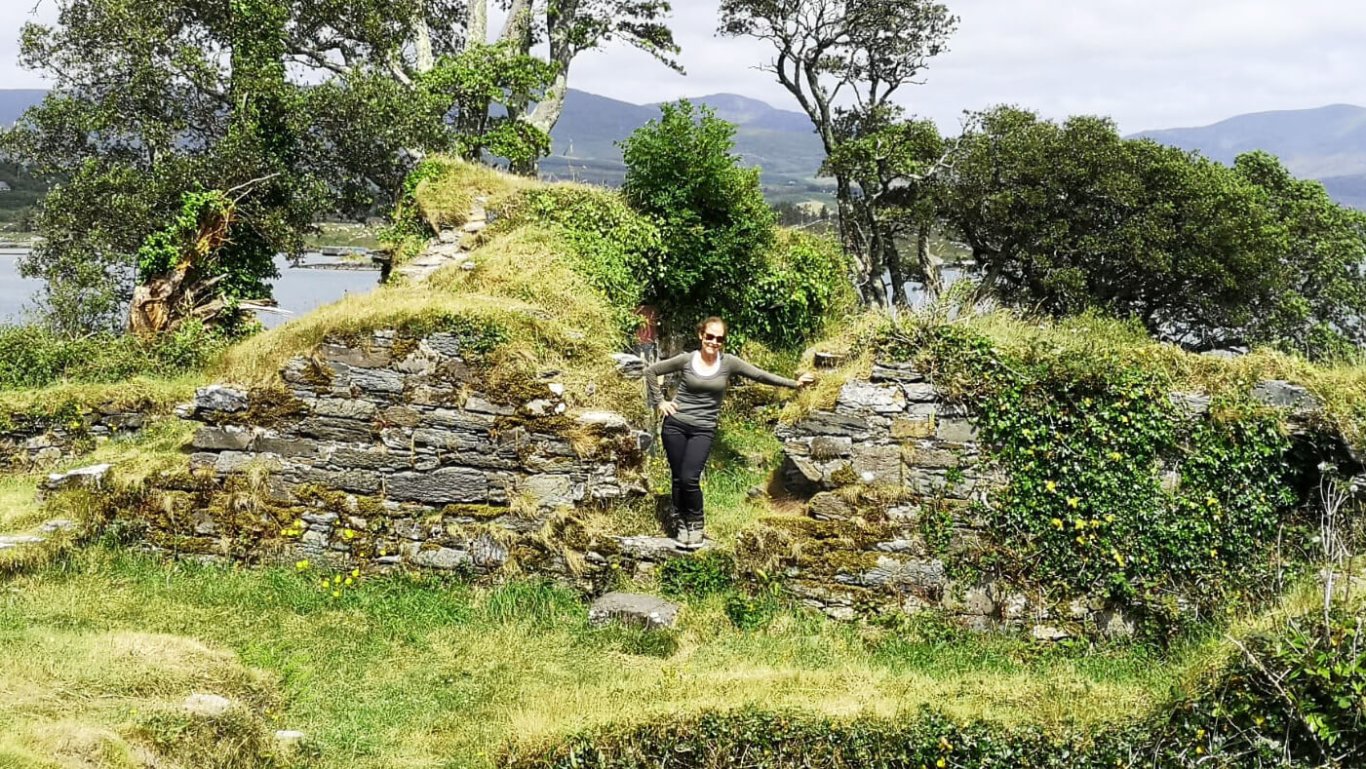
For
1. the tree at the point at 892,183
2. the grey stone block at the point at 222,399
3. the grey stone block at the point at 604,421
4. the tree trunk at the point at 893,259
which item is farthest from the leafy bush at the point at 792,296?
the tree trunk at the point at 893,259

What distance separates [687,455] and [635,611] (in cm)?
155

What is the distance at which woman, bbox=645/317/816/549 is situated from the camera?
8641 millimetres

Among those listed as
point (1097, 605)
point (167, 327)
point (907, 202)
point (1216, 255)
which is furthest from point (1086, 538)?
point (907, 202)

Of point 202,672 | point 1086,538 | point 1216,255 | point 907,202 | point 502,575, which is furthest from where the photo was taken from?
point 907,202

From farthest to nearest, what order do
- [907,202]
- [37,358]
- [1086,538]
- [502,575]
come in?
[907,202] → [37,358] → [502,575] → [1086,538]

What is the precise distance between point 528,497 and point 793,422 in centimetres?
277

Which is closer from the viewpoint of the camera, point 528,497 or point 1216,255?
point 528,497

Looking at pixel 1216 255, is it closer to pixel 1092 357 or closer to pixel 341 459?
pixel 1092 357

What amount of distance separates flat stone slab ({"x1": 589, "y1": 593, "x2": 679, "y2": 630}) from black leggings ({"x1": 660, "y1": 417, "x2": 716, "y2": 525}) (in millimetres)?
923

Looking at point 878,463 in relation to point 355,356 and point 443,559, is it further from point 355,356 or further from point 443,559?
point 355,356

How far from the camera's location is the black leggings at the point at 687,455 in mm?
8727

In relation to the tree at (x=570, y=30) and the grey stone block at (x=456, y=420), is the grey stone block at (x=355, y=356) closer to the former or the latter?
the grey stone block at (x=456, y=420)

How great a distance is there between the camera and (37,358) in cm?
1633

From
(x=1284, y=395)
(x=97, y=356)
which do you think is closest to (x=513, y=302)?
(x=1284, y=395)
